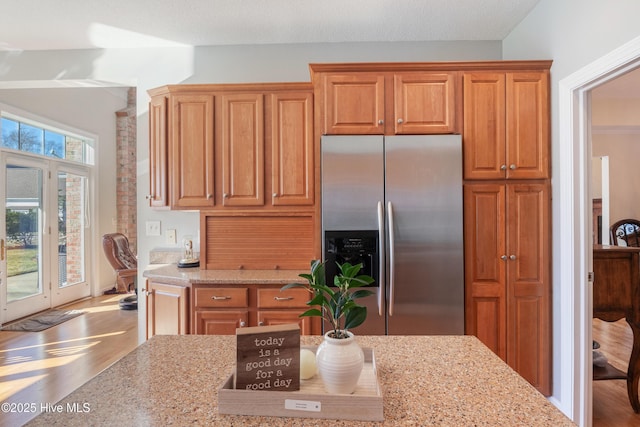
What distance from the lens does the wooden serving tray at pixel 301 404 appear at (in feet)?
2.54

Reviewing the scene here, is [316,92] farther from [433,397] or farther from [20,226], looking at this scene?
[20,226]

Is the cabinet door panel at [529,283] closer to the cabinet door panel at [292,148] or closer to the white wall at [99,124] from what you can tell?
the cabinet door panel at [292,148]

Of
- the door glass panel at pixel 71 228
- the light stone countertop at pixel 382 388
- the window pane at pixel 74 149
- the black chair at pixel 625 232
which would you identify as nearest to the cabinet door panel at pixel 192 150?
the light stone countertop at pixel 382 388

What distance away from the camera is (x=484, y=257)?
7.63ft

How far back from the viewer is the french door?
13.2ft

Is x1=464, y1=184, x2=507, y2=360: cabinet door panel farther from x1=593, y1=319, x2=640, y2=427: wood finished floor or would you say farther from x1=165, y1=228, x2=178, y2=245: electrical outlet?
x1=165, y1=228, x2=178, y2=245: electrical outlet

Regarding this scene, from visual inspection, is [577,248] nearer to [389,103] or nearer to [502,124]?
[502,124]

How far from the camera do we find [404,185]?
224cm

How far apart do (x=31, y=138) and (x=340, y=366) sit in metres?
5.33

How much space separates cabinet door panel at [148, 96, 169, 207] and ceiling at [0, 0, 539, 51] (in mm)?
614

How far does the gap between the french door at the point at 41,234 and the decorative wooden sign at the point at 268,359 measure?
461 cm

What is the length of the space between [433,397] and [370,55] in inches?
110


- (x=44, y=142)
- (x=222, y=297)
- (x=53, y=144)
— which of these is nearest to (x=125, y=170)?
(x=53, y=144)

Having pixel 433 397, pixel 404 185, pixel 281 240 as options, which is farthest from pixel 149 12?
pixel 433 397
